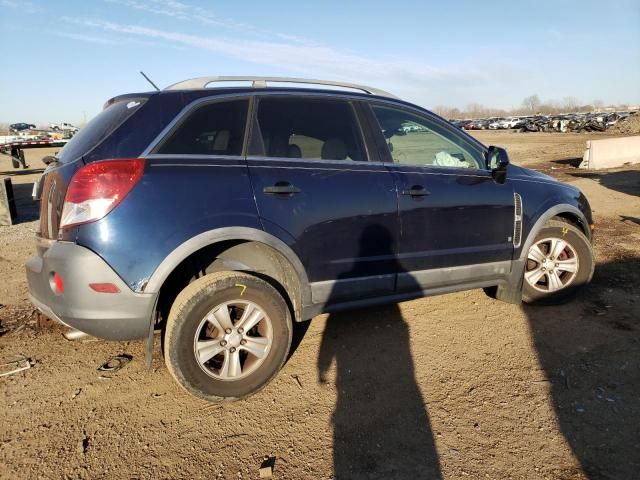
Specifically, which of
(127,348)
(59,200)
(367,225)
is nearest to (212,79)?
(59,200)

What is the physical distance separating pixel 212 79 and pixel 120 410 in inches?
90.1

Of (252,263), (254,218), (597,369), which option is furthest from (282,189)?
(597,369)

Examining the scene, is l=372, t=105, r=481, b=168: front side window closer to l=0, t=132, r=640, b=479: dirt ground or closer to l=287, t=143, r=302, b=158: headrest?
l=287, t=143, r=302, b=158: headrest

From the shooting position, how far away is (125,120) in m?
2.74

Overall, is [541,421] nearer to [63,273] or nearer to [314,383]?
[314,383]

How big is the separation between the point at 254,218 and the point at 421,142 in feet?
5.91

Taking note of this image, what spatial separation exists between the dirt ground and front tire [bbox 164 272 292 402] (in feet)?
0.57

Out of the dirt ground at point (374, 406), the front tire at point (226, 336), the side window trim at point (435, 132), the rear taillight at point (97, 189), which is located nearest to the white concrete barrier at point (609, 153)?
the dirt ground at point (374, 406)

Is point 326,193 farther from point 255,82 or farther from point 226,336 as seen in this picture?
point 226,336

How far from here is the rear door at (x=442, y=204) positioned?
11.2 feet

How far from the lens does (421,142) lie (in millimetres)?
3830

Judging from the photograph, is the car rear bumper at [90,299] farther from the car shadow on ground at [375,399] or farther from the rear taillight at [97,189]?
the car shadow on ground at [375,399]

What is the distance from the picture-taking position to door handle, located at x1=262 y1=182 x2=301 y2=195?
2.86 metres

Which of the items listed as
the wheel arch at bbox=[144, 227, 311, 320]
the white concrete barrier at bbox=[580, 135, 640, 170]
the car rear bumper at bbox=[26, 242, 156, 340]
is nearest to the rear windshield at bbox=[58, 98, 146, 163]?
the car rear bumper at bbox=[26, 242, 156, 340]
